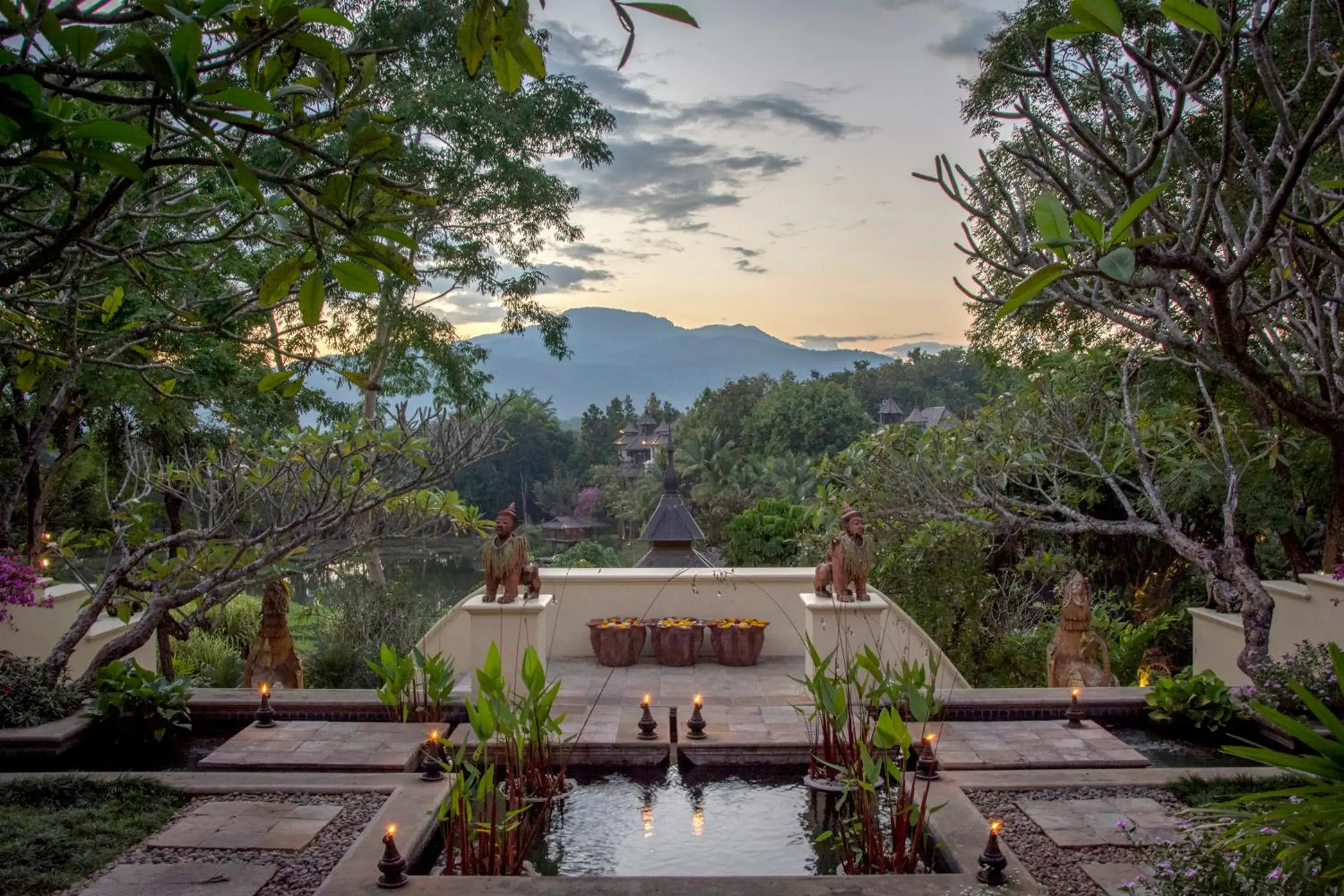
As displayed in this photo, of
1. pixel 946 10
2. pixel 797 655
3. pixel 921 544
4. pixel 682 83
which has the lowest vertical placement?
pixel 797 655

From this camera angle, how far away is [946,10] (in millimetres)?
8633

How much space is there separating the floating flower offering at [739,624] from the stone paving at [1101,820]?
3.24 metres

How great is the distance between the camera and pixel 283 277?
1456 mm

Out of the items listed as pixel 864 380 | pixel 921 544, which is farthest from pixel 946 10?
pixel 864 380

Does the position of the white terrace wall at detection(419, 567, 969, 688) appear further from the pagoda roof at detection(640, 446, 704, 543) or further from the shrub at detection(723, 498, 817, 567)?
the shrub at detection(723, 498, 817, 567)

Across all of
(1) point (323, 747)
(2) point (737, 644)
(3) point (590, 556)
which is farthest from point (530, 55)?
(3) point (590, 556)

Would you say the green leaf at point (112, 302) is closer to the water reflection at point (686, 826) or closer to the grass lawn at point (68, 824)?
the grass lawn at point (68, 824)

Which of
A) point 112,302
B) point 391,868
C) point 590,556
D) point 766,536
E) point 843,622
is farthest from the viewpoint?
point 590,556

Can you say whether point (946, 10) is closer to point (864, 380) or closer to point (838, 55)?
point (838, 55)

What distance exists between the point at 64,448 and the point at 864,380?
3232 centimetres

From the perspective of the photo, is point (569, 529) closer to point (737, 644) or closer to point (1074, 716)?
point (737, 644)

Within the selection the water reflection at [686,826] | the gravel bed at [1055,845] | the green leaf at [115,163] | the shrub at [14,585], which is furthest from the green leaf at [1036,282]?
the shrub at [14,585]

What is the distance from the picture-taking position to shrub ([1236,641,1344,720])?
481 centimetres

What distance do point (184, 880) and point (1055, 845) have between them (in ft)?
9.92
